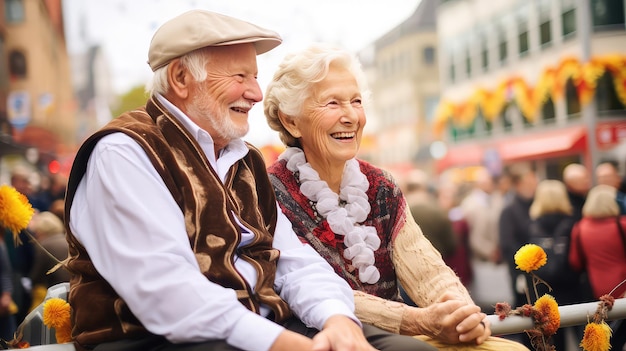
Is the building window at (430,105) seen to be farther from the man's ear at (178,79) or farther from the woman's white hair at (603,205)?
the man's ear at (178,79)

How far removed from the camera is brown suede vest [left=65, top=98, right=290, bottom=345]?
1.90 m

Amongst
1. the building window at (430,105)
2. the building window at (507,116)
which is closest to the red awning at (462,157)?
the building window at (507,116)

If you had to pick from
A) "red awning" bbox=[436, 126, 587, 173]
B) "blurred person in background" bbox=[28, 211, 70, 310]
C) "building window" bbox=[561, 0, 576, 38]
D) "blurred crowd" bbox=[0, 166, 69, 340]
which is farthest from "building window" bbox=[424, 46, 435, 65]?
"blurred person in background" bbox=[28, 211, 70, 310]

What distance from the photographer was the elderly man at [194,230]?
1808mm

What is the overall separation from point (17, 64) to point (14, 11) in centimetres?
347

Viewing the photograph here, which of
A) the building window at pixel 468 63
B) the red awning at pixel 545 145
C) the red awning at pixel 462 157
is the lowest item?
the red awning at pixel 462 157

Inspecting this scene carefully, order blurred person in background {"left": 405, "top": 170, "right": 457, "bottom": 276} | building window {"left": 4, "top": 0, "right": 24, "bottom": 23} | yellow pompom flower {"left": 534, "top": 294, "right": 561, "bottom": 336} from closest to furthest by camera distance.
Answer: yellow pompom flower {"left": 534, "top": 294, "right": 561, "bottom": 336}
blurred person in background {"left": 405, "top": 170, "right": 457, "bottom": 276}
building window {"left": 4, "top": 0, "right": 24, "bottom": 23}

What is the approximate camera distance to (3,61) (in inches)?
1026

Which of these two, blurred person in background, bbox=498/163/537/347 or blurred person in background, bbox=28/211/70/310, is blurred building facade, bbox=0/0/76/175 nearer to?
blurred person in background, bbox=28/211/70/310

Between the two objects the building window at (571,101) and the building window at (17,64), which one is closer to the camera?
the building window at (571,101)

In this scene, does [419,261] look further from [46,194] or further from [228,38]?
[46,194]

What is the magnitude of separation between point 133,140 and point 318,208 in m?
0.88

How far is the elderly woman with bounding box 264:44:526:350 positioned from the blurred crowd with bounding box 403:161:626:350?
7.43ft

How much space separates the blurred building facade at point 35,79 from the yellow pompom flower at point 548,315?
25.0 m
